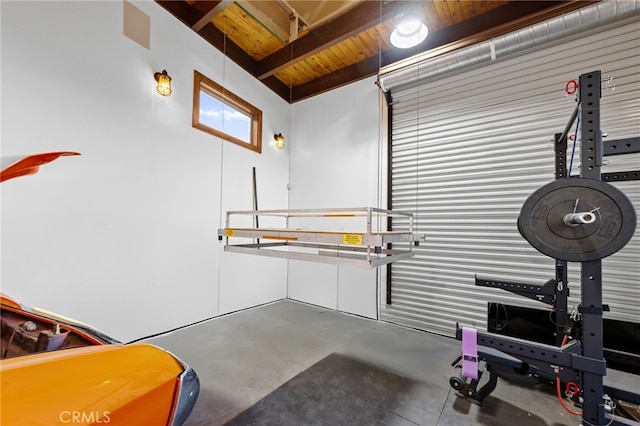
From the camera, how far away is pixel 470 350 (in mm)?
1758

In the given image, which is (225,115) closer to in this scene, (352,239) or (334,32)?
(334,32)

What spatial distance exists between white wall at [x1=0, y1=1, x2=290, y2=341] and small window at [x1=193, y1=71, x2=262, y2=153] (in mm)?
127

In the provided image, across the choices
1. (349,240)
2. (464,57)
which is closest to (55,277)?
(349,240)

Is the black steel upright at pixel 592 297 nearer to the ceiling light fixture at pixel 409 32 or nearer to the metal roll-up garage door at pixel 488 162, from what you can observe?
the metal roll-up garage door at pixel 488 162

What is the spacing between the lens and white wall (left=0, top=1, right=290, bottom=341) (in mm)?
2127

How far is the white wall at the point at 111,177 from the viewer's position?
2.13 metres

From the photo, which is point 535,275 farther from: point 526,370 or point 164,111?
point 164,111

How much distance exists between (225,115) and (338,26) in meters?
1.96

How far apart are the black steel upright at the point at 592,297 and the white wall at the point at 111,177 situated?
12.0ft

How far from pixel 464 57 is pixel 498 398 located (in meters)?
3.42

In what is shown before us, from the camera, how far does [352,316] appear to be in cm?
382

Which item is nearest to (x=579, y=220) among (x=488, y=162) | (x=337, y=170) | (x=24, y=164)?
(x=488, y=162)

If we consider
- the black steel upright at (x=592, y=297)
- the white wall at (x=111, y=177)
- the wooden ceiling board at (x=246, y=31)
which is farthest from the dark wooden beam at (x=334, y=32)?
the black steel upright at (x=592, y=297)

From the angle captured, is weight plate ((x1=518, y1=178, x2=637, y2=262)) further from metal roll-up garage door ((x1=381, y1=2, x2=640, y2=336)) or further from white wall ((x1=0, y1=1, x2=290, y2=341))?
white wall ((x1=0, y1=1, x2=290, y2=341))
